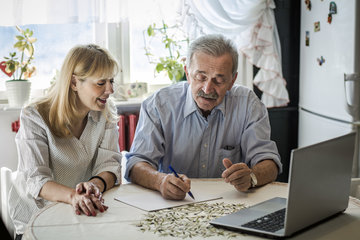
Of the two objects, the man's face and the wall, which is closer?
the man's face

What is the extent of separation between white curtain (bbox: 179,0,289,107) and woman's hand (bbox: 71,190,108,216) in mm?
2036

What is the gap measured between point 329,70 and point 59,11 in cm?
176

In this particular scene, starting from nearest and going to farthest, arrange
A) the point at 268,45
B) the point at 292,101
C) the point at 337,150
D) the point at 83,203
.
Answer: the point at 337,150
the point at 83,203
the point at 268,45
the point at 292,101

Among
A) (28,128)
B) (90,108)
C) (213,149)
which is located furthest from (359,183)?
(28,128)

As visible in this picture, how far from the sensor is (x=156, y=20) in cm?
325

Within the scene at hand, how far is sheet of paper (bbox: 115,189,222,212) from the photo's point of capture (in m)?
1.49

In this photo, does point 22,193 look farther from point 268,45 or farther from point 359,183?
point 268,45

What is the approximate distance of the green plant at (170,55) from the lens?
3293 mm

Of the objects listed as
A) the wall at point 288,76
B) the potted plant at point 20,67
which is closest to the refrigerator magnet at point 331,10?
the wall at point 288,76

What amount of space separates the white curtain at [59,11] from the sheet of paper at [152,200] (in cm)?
174

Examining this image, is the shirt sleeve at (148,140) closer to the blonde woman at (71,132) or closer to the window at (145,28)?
the blonde woman at (71,132)

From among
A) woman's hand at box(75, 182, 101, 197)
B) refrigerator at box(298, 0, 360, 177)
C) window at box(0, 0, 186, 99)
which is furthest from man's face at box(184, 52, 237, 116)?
window at box(0, 0, 186, 99)

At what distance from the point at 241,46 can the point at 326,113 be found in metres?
0.82

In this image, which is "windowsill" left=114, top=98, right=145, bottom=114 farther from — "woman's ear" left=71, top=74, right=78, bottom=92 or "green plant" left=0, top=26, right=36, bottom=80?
"woman's ear" left=71, top=74, right=78, bottom=92
